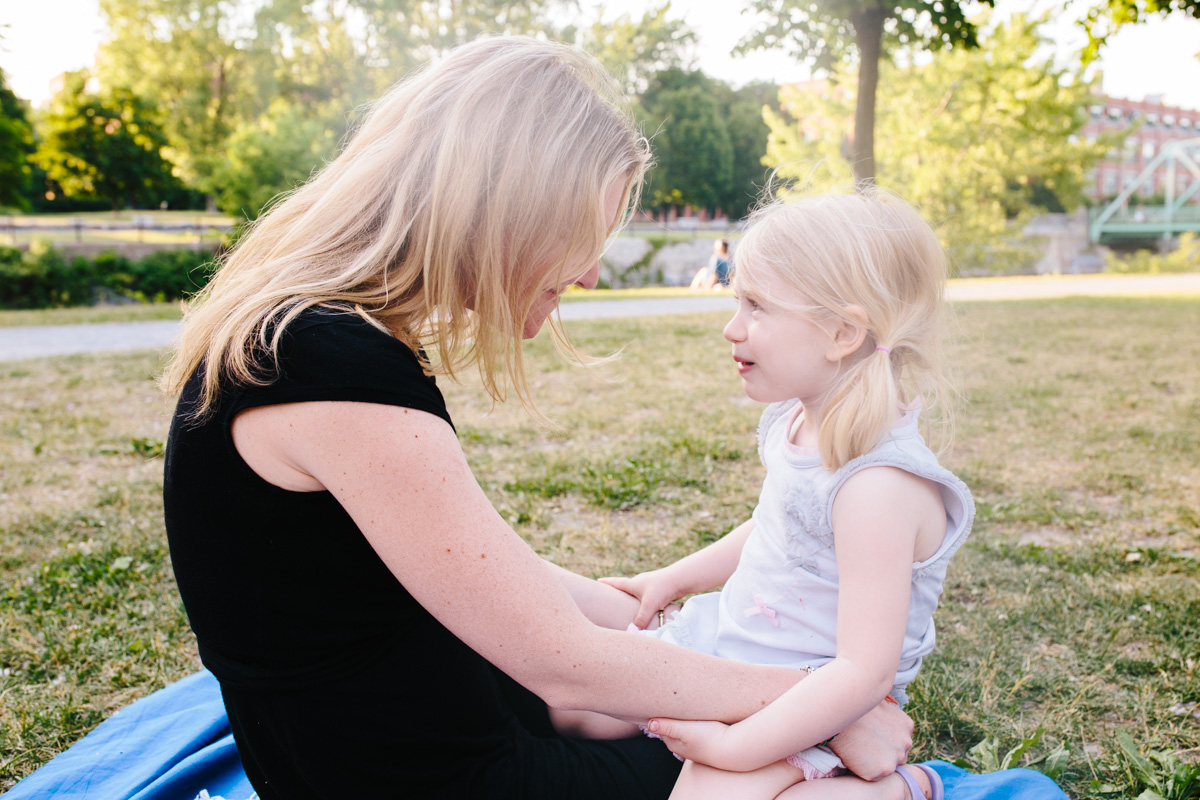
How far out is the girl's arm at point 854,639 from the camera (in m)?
1.44

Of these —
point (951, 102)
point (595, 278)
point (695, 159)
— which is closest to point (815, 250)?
point (595, 278)

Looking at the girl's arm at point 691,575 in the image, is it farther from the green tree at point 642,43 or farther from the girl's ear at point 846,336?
the green tree at point 642,43

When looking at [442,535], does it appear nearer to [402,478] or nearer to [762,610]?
[402,478]

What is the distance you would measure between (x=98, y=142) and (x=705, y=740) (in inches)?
1889

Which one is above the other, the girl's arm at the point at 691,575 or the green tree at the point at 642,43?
the green tree at the point at 642,43

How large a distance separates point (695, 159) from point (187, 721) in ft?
168

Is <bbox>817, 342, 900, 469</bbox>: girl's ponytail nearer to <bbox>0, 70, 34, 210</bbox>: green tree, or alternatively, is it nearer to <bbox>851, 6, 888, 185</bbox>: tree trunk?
<bbox>851, 6, 888, 185</bbox>: tree trunk

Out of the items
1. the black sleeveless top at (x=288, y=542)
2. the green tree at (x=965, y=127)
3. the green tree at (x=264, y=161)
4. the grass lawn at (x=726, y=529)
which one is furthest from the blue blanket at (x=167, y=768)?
the green tree at (x=965, y=127)

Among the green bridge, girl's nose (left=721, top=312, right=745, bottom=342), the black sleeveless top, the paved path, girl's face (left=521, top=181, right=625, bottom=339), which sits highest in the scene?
the green bridge

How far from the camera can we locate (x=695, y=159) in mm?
50844

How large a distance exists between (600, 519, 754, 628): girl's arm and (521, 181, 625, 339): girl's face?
81 centimetres

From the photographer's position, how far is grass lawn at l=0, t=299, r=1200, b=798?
2531mm

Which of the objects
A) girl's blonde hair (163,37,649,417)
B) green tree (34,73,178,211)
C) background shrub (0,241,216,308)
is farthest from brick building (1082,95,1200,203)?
girl's blonde hair (163,37,649,417)

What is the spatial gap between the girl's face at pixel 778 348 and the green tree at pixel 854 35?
20.2 feet
